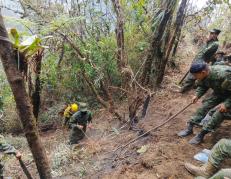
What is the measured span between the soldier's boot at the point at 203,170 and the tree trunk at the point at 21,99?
2.05m

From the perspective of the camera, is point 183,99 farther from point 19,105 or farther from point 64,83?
point 19,105

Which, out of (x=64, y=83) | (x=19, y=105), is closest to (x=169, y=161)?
(x=19, y=105)

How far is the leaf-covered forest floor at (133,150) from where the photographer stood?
4.34m

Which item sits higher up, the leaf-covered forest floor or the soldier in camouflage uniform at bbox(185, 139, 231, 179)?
the soldier in camouflage uniform at bbox(185, 139, 231, 179)

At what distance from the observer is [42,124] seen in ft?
33.0

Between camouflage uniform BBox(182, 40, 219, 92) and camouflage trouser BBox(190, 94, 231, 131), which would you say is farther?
camouflage uniform BBox(182, 40, 219, 92)

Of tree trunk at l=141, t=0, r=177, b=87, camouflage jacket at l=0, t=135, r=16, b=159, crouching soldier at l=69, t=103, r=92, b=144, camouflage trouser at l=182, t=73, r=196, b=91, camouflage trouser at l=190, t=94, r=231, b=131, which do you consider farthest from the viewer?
camouflage trouser at l=182, t=73, r=196, b=91

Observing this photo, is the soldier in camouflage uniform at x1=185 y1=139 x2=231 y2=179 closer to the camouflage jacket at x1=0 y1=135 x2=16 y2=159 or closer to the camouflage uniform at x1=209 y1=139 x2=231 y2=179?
the camouflage uniform at x1=209 y1=139 x2=231 y2=179

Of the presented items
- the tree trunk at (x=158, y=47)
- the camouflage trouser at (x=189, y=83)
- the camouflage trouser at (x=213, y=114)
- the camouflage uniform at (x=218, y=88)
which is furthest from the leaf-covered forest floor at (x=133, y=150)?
the tree trunk at (x=158, y=47)

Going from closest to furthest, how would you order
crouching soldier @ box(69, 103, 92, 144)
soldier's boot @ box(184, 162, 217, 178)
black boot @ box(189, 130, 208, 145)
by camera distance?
soldier's boot @ box(184, 162, 217, 178)
black boot @ box(189, 130, 208, 145)
crouching soldier @ box(69, 103, 92, 144)

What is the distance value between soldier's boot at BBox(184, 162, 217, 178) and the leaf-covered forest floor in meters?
0.11

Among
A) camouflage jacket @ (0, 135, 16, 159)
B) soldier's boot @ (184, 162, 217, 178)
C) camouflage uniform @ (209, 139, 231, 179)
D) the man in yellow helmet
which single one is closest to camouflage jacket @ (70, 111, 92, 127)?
the man in yellow helmet

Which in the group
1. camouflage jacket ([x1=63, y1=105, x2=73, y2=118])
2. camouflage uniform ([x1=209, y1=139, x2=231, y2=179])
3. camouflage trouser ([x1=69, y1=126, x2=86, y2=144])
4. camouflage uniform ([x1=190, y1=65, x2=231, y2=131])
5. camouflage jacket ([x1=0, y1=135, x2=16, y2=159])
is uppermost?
camouflage uniform ([x1=190, y1=65, x2=231, y2=131])

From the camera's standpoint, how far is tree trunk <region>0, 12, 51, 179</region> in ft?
8.83
